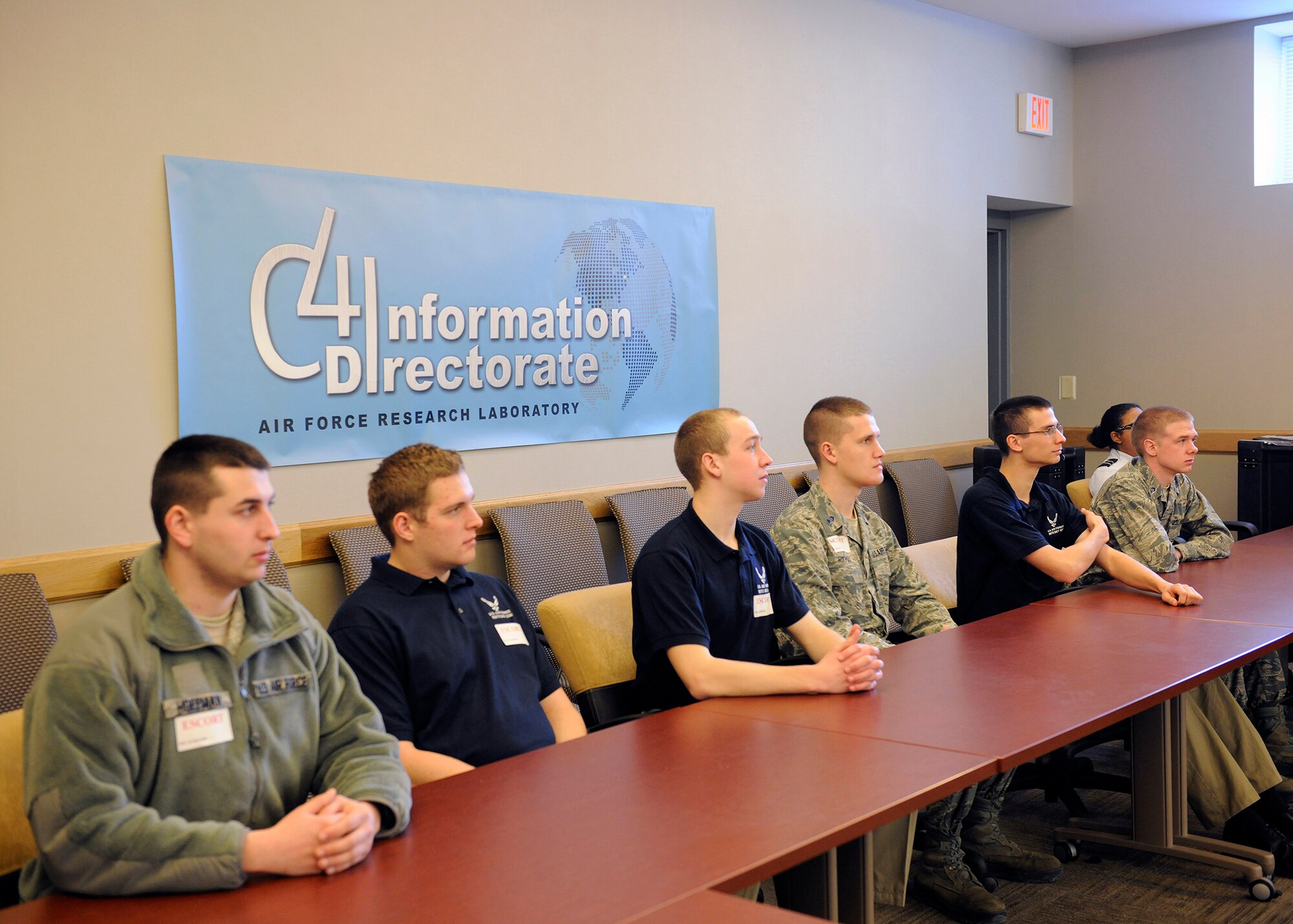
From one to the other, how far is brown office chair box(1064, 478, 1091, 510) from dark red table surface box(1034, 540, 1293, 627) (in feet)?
3.36

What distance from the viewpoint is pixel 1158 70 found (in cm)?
706

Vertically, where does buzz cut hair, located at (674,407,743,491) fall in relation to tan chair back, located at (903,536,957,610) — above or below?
above

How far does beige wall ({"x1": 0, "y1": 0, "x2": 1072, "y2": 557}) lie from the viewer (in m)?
3.38

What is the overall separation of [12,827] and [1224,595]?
128 inches

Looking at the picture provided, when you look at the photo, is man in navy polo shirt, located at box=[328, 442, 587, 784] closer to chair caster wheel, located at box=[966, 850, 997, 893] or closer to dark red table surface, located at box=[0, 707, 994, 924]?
dark red table surface, located at box=[0, 707, 994, 924]

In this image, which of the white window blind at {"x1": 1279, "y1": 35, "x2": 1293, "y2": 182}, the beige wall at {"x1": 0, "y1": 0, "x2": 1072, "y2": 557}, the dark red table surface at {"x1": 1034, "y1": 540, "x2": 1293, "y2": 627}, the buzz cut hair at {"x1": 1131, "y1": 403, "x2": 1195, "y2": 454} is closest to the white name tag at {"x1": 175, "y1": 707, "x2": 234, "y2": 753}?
the beige wall at {"x1": 0, "y1": 0, "x2": 1072, "y2": 557}

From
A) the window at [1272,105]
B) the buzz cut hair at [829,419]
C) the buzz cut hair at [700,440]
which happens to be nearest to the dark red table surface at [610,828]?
the buzz cut hair at [700,440]

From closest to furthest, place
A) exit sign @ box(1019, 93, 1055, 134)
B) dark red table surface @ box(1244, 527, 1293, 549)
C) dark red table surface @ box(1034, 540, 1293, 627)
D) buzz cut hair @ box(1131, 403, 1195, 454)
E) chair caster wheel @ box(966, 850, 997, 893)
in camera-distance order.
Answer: chair caster wheel @ box(966, 850, 997, 893)
dark red table surface @ box(1034, 540, 1293, 627)
buzz cut hair @ box(1131, 403, 1195, 454)
dark red table surface @ box(1244, 527, 1293, 549)
exit sign @ box(1019, 93, 1055, 134)

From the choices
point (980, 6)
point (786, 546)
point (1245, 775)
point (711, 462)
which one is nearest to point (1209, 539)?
point (1245, 775)

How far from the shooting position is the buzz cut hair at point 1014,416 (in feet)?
12.6

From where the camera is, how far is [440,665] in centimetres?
242

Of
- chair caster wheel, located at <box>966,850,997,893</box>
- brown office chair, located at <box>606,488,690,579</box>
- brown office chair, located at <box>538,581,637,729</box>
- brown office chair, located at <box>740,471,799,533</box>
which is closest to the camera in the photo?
brown office chair, located at <box>538,581,637,729</box>

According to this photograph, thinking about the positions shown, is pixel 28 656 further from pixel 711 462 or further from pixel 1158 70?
pixel 1158 70

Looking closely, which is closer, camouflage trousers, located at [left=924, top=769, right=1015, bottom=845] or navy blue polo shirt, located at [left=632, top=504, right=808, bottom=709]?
navy blue polo shirt, located at [left=632, top=504, right=808, bottom=709]
